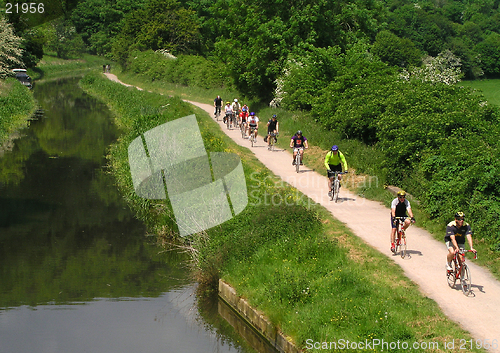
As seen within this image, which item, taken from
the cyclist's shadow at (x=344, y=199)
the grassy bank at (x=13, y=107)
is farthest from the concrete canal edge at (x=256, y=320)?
the grassy bank at (x=13, y=107)

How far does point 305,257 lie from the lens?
13297 millimetres

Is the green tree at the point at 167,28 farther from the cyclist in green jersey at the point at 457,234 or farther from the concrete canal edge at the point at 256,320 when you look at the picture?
the cyclist in green jersey at the point at 457,234

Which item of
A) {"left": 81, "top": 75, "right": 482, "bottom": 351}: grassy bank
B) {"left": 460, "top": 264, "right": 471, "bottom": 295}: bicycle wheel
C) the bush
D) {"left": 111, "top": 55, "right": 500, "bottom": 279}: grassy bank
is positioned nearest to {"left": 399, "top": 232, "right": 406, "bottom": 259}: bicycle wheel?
{"left": 81, "top": 75, "right": 482, "bottom": 351}: grassy bank

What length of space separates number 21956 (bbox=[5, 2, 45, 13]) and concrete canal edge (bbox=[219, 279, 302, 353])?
55.1m

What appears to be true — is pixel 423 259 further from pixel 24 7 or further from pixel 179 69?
pixel 24 7

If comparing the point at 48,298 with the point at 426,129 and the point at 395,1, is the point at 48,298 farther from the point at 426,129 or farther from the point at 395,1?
the point at 395,1

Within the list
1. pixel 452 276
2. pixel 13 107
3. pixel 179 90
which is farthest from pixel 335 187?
pixel 179 90

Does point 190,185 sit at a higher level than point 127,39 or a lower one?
lower

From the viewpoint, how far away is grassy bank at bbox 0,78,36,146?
36147 mm

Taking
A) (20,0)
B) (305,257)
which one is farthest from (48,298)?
(20,0)

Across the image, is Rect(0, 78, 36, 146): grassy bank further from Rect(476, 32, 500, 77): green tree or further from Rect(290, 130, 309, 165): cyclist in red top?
Rect(476, 32, 500, 77): green tree

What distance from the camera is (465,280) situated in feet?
38.1

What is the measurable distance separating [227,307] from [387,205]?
686 cm

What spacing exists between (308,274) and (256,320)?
55.8 inches
